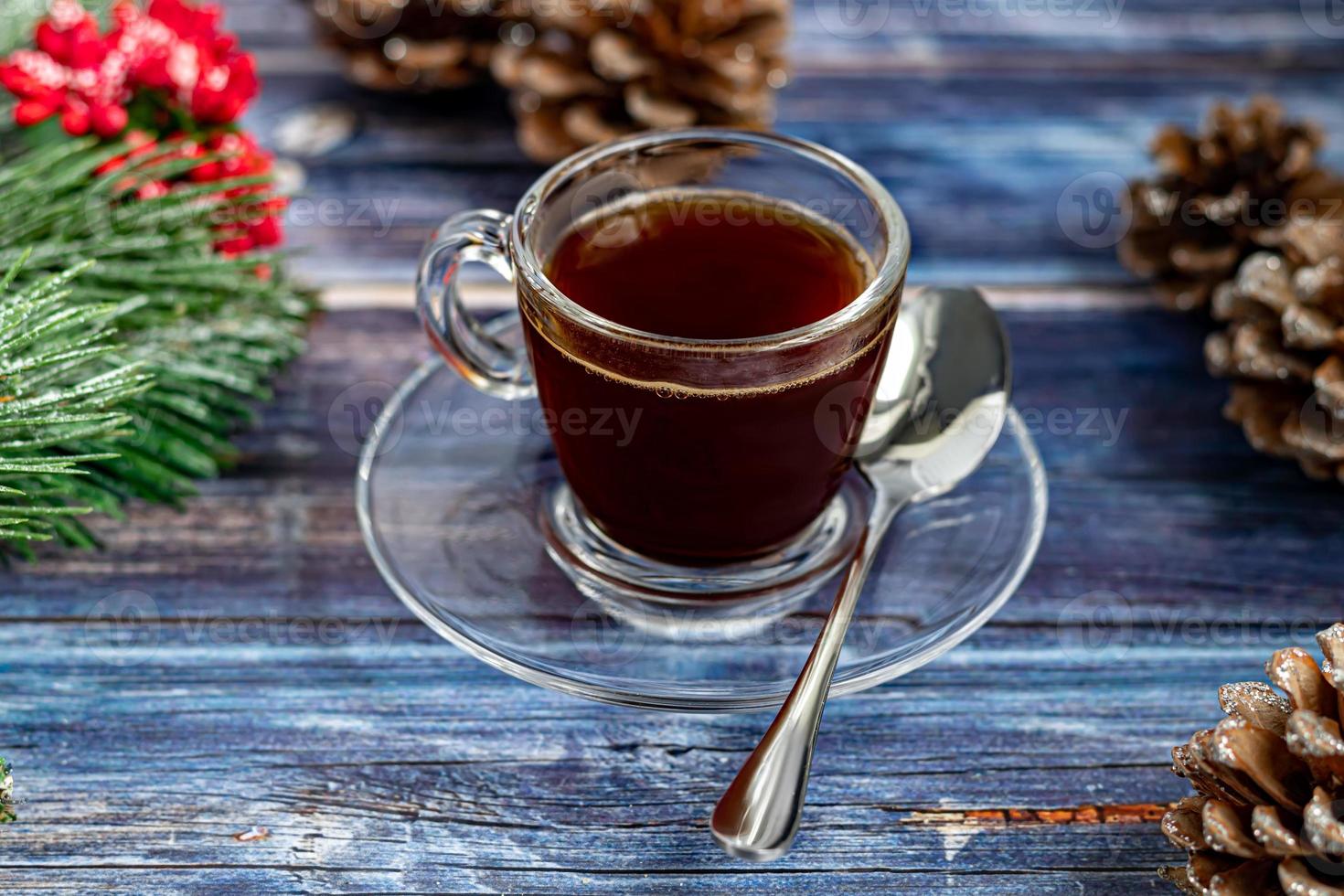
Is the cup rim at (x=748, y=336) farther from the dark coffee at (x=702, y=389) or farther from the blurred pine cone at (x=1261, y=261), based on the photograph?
the blurred pine cone at (x=1261, y=261)

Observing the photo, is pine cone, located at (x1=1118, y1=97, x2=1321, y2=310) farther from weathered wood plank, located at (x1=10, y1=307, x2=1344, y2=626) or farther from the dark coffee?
the dark coffee

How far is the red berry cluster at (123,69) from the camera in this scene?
915mm

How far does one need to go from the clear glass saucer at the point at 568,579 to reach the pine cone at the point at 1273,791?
0.15m

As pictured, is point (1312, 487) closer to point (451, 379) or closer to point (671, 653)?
point (671, 653)

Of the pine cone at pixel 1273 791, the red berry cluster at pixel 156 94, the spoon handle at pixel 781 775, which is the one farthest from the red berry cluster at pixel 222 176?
the pine cone at pixel 1273 791

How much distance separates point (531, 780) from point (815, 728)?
0.17 m

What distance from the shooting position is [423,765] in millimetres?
709

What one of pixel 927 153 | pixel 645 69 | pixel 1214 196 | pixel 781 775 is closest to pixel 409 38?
pixel 645 69

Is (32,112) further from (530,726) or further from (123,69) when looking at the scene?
(530,726)

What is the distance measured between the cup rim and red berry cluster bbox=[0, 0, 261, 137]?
13.8 inches

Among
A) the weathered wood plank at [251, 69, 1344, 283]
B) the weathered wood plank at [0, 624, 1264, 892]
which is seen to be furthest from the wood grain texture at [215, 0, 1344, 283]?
the weathered wood plank at [0, 624, 1264, 892]

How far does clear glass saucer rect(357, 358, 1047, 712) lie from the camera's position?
71 cm

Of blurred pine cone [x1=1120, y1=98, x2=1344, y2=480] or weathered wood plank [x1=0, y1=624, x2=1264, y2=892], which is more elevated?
blurred pine cone [x1=1120, y1=98, x2=1344, y2=480]

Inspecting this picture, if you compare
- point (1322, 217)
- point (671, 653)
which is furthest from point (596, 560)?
point (1322, 217)
